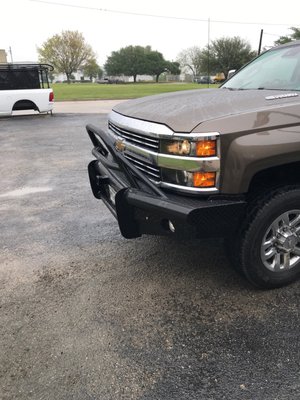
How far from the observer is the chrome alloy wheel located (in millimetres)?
2848

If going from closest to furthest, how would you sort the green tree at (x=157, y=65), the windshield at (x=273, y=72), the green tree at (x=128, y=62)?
1. the windshield at (x=273, y=72)
2. the green tree at (x=157, y=65)
3. the green tree at (x=128, y=62)

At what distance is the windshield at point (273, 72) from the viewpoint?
11.5ft

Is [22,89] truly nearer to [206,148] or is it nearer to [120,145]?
[120,145]

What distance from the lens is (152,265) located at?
11.4 ft

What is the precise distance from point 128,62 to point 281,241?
→ 349 feet

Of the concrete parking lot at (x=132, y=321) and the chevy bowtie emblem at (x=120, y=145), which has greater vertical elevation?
the chevy bowtie emblem at (x=120, y=145)

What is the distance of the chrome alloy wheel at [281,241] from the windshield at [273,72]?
46.4 inches

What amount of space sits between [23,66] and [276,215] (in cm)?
1419

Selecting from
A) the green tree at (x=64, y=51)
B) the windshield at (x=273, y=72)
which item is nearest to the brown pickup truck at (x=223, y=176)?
the windshield at (x=273, y=72)

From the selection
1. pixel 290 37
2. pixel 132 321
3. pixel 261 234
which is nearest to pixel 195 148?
pixel 261 234

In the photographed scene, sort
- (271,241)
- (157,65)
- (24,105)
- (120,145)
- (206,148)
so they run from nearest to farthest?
(206,148)
(271,241)
(120,145)
(24,105)
(157,65)

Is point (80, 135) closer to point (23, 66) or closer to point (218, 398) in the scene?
point (23, 66)

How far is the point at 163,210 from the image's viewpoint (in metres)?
2.56

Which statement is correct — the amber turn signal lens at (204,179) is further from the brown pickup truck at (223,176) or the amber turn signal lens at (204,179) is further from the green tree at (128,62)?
the green tree at (128,62)
